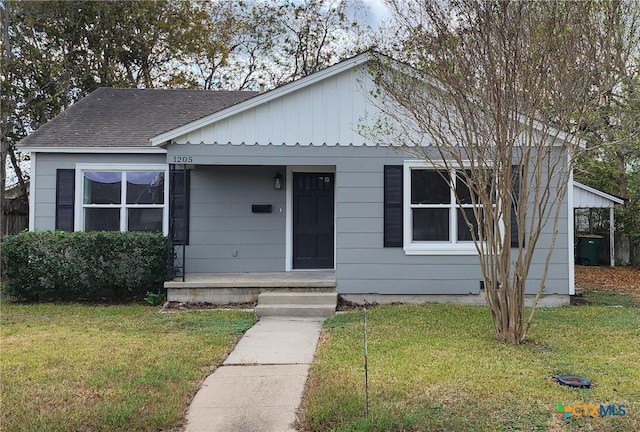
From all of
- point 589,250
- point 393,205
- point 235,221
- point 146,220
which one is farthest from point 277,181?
point 589,250

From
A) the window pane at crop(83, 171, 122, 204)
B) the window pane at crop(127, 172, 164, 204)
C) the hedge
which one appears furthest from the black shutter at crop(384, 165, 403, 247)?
the window pane at crop(83, 171, 122, 204)

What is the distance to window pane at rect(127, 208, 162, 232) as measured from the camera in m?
9.30

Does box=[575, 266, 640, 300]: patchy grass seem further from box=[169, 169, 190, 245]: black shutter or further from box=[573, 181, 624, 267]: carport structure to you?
box=[169, 169, 190, 245]: black shutter

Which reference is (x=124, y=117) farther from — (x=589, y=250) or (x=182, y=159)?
(x=589, y=250)

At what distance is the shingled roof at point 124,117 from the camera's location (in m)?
9.18

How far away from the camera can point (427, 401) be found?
146 inches

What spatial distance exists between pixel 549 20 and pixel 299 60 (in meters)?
17.1

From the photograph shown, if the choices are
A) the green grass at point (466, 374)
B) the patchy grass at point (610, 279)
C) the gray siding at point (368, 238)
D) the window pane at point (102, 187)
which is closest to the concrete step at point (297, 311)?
the green grass at point (466, 374)

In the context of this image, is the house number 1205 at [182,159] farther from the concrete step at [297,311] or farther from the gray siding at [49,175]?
the concrete step at [297,311]

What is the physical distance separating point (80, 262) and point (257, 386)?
527 cm

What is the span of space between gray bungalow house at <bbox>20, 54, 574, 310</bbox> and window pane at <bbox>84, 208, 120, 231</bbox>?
0.06ft

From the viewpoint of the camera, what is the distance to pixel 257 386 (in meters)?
4.22

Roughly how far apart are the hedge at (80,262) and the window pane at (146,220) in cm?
101

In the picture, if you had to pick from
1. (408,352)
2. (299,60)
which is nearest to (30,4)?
(299,60)
